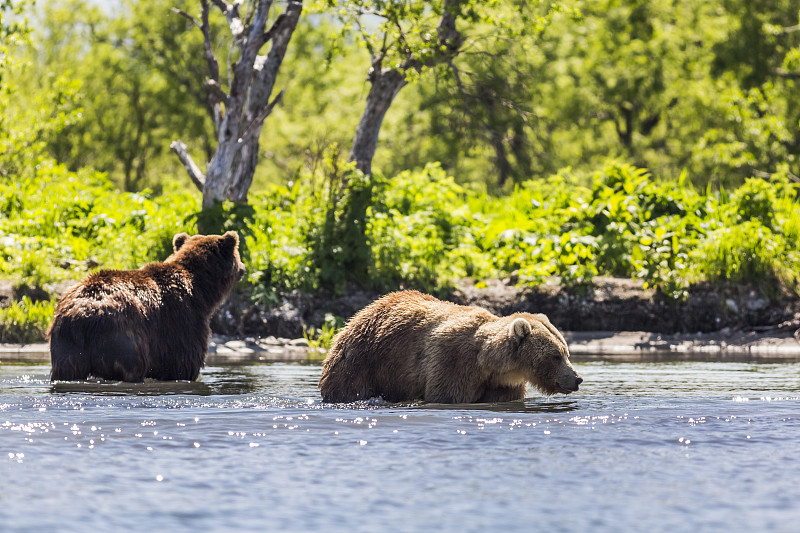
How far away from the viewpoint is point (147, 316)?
32.5 ft

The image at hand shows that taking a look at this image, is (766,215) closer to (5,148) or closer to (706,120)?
(5,148)

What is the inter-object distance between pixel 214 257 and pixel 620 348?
6.51 m

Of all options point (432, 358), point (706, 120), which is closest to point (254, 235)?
point (432, 358)

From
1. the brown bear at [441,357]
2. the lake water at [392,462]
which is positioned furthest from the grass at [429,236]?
the lake water at [392,462]

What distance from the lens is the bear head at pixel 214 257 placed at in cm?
1084

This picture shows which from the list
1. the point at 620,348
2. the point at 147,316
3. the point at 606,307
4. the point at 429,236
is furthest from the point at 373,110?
the point at 147,316

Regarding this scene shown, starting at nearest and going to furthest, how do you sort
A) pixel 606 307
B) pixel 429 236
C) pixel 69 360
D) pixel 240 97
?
pixel 69 360
pixel 606 307
pixel 240 97
pixel 429 236

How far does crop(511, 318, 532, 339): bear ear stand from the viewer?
27.2ft

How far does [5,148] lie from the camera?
19.7 m

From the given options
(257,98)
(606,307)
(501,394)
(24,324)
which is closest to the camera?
(501,394)

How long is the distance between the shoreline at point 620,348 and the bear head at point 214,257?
2152 millimetres

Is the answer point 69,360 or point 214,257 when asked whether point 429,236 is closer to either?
point 214,257

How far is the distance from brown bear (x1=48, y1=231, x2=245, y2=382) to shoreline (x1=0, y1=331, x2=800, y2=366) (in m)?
2.23

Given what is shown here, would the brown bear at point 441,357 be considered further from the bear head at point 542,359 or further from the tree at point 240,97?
the tree at point 240,97
